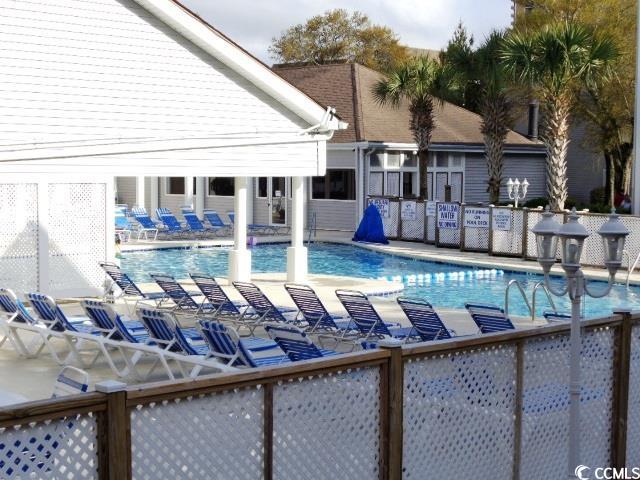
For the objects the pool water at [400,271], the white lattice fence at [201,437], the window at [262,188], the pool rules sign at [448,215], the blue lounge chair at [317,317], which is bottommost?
the pool water at [400,271]

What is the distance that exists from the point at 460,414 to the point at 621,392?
5.95 feet

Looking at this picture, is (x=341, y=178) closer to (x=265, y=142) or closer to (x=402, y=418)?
(x=265, y=142)

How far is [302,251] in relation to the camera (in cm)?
2059

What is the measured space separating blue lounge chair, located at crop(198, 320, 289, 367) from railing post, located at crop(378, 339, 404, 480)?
410 cm

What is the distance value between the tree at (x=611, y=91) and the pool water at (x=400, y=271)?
1350 cm

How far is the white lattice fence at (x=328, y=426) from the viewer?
588cm

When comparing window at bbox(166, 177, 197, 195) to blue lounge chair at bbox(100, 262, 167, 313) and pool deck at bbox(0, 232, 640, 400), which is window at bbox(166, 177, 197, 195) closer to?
pool deck at bbox(0, 232, 640, 400)

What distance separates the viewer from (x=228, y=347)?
35.6 ft

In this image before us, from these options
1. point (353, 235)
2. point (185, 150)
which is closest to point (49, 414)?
point (185, 150)

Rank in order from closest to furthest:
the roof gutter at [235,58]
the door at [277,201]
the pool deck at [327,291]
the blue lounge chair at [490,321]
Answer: the blue lounge chair at [490,321] → the pool deck at [327,291] → the roof gutter at [235,58] → the door at [277,201]

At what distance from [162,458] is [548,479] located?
130 inches

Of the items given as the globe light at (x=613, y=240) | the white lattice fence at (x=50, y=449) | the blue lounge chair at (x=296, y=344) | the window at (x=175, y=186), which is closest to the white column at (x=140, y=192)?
the window at (x=175, y=186)

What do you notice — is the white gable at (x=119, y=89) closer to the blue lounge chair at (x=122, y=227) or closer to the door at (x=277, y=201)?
the blue lounge chair at (x=122, y=227)

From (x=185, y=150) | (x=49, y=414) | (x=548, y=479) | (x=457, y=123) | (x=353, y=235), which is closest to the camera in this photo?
(x=49, y=414)
